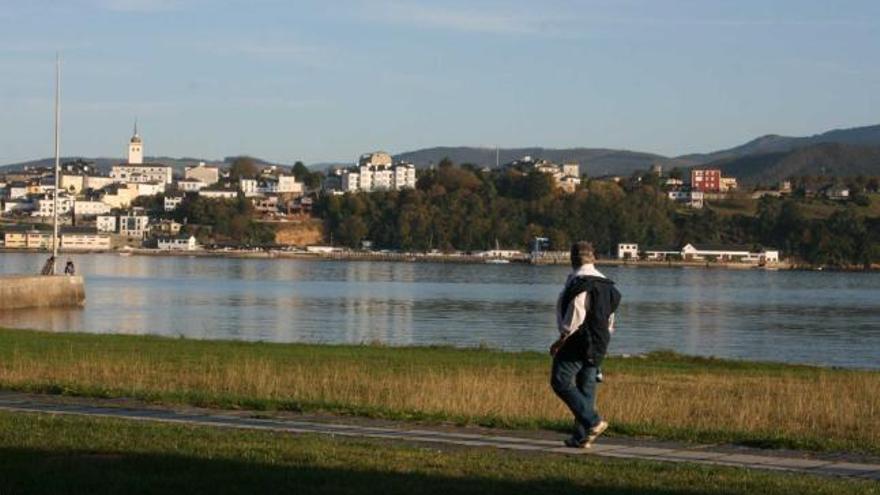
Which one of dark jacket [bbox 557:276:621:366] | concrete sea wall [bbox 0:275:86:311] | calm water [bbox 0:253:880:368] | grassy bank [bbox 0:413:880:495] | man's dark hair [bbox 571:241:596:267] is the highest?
man's dark hair [bbox 571:241:596:267]

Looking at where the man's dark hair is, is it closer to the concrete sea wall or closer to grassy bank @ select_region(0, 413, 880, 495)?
grassy bank @ select_region(0, 413, 880, 495)

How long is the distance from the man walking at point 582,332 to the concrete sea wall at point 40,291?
52.5 metres

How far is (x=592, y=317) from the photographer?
14562 millimetres

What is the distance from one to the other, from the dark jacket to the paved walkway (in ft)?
3.02

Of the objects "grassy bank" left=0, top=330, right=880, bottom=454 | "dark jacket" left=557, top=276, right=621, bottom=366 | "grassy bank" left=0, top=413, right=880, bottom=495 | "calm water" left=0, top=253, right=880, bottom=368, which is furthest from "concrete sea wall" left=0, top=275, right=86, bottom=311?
"dark jacket" left=557, top=276, right=621, bottom=366

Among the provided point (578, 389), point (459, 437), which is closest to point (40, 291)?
point (459, 437)

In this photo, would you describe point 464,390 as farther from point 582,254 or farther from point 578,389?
point 582,254

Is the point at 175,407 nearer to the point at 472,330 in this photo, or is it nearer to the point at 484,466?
the point at 484,466

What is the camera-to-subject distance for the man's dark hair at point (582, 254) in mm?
14695

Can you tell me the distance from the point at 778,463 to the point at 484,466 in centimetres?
294

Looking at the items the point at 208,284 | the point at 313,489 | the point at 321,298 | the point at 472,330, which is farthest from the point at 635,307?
the point at 313,489

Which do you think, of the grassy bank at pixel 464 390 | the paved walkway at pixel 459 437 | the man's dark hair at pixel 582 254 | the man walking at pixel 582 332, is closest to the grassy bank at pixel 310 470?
the paved walkway at pixel 459 437

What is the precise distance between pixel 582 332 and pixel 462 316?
59981mm

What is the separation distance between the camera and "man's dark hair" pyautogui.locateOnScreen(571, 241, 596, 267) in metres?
14.7
